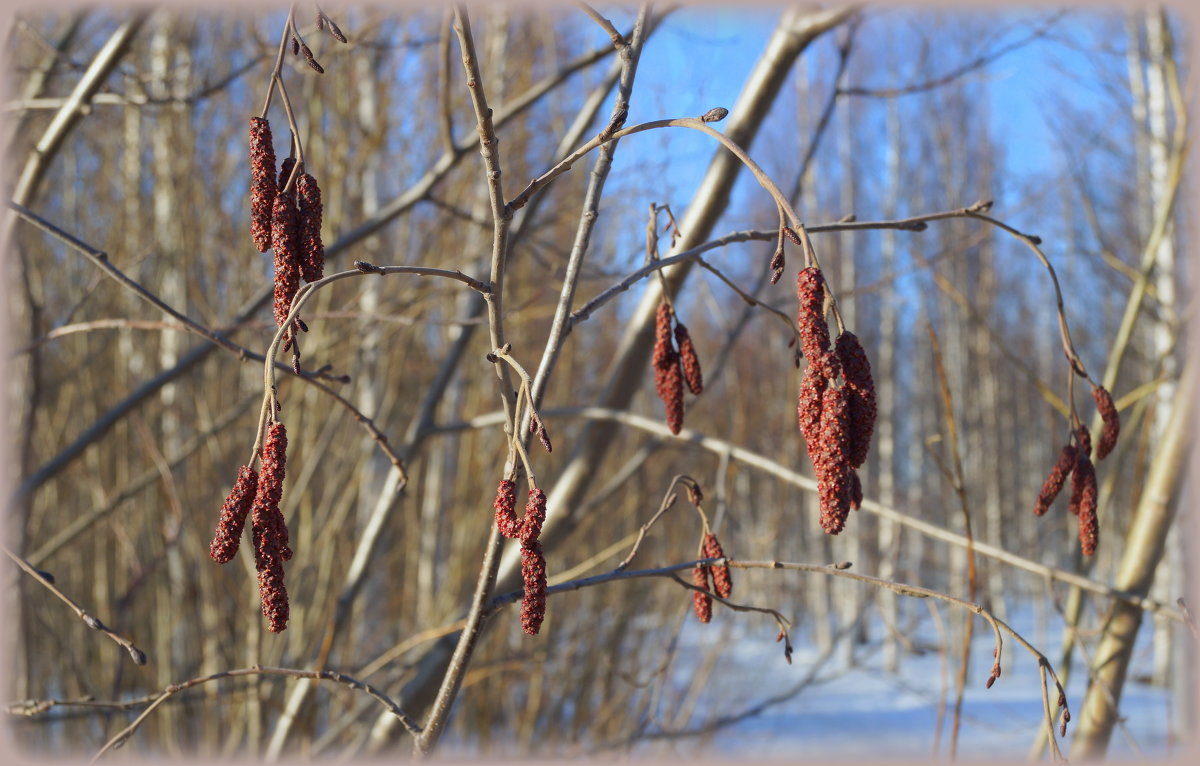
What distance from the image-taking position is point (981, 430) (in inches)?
455

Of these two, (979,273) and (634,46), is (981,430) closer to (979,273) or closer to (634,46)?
(979,273)

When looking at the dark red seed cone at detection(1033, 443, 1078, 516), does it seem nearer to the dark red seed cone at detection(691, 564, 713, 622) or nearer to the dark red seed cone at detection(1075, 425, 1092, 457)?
the dark red seed cone at detection(1075, 425, 1092, 457)

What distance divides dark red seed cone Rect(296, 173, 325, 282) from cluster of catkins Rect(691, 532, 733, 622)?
1.50 feet

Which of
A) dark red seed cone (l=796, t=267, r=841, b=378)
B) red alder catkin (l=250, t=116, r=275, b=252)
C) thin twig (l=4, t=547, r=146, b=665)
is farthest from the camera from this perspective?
thin twig (l=4, t=547, r=146, b=665)

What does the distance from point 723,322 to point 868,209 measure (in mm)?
9225

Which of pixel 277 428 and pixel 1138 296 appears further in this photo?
pixel 1138 296

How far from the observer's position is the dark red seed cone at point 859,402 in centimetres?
68

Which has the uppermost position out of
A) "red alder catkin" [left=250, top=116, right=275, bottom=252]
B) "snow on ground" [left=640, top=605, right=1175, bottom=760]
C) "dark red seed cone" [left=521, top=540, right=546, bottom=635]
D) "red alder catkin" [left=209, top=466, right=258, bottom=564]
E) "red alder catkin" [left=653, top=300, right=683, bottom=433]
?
"red alder catkin" [left=250, top=116, right=275, bottom=252]

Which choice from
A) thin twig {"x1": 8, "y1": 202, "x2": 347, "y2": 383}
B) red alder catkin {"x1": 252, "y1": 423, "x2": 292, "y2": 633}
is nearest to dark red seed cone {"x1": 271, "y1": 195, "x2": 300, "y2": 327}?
red alder catkin {"x1": 252, "y1": 423, "x2": 292, "y2": 633}

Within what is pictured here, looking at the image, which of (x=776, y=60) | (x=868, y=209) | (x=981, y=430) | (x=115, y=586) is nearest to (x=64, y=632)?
(x=115, y=586)

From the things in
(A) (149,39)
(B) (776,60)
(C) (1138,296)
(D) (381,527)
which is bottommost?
(D) (381,527)

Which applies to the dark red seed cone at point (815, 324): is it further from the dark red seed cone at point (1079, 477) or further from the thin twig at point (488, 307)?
the dark red seed cone at point (1079, 477)

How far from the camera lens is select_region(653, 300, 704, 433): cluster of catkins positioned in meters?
0.98

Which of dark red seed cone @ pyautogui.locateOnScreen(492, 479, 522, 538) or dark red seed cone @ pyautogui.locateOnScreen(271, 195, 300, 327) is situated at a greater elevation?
dark red seed cone @ pyautogui.locateOnScreen(271, 195, 300, 327)
